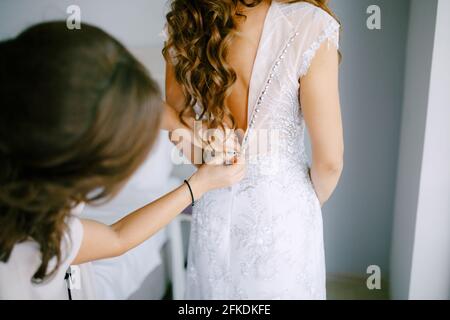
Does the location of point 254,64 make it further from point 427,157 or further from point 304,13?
point 427,157

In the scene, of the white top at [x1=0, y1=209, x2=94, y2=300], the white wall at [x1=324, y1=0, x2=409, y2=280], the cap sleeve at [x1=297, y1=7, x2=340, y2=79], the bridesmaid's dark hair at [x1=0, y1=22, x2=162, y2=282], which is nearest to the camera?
the bridesmaid's dark hair at [x1=0, y1=22, x2=162, y2=282]

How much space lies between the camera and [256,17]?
75 cm

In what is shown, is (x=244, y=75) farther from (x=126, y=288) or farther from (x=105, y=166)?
(x=126, y=288)

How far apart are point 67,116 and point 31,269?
0.31 m

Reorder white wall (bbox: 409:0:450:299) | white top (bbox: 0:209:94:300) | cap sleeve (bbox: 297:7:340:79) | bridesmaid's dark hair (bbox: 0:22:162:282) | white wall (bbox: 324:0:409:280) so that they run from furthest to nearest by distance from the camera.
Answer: white wall (bbox: 324:0:409:280)
white wall (bbox: 409:0:450:299)
cap sleeve (bbox: 297:7:340:79)
white top (bbox: 0:209:94:300)
bridesmaid's dark hair (bbox: 0:22:162:282)

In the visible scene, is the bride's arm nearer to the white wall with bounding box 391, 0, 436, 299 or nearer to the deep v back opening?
the deep v back opening

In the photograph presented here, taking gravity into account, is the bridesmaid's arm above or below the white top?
above

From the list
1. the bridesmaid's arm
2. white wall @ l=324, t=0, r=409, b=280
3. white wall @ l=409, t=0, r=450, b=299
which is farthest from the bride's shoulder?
white wall @ l=324, t=0, r=409, b=280

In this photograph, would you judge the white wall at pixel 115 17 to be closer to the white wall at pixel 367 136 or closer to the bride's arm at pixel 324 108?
the white wall at pixel 367 136

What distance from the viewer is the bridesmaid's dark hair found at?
1.46 feet

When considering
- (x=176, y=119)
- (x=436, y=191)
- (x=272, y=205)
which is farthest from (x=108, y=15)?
(x=436, y=191)

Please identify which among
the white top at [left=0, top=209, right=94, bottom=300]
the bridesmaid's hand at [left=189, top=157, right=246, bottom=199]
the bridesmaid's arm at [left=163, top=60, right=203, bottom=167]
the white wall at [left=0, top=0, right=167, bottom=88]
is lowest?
the white top at [left=0, top=209, right=94, bottom=300]

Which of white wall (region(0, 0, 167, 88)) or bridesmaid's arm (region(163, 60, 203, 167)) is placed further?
white wall (region(0, 0, 167, 88))

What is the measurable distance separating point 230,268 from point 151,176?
2.71 ft
